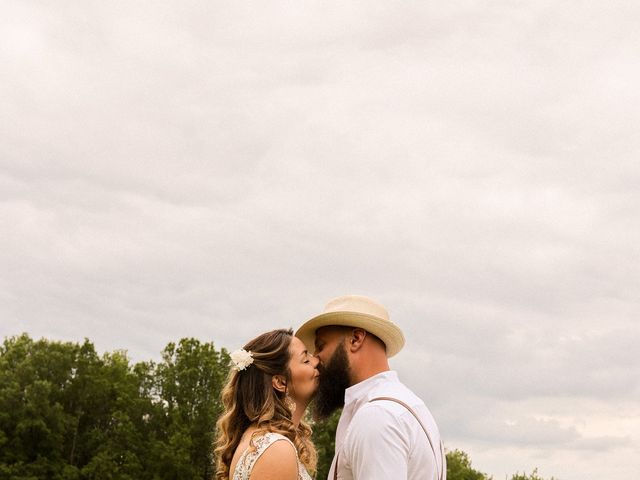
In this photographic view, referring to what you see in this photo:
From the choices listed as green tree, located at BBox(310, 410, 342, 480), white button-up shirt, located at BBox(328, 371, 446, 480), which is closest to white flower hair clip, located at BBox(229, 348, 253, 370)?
white button-up shirt, located at BBox(328, 371, 446, 480)

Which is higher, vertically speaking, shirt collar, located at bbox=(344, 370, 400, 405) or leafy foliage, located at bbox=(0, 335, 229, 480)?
leafy foliage, located at bbox=(0, 335, 229, 480)

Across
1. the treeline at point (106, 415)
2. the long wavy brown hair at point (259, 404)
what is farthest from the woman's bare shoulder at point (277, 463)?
the treeline at point (106, 415)

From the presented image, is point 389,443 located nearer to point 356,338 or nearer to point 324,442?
point 356,338

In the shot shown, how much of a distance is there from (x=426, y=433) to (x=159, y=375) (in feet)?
170

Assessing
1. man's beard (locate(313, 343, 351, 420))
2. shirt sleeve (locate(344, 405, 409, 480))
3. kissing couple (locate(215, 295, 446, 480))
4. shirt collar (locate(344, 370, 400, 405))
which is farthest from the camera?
man's beard (locate(313, 343, 351, 420))

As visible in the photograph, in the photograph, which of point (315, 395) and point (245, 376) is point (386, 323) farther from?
point (245, 376)

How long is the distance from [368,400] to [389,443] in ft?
1.45

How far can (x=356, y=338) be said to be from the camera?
6215mm

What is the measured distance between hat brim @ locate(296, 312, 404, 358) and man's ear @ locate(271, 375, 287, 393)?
0.95m

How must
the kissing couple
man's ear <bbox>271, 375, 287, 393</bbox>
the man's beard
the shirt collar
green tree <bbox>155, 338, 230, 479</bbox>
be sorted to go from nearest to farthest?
the kissing couple
the shirt collar
the man's beard
man's ear <bbox>271, 375, 287, 393</bbox>
green tree <bbox>155, 338, 230, 479</bbox>

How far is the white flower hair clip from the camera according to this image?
729 centimetres

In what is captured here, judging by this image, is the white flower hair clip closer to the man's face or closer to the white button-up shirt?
the man's face

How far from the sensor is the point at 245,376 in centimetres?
732

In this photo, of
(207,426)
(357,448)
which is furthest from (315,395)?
(207,426)
